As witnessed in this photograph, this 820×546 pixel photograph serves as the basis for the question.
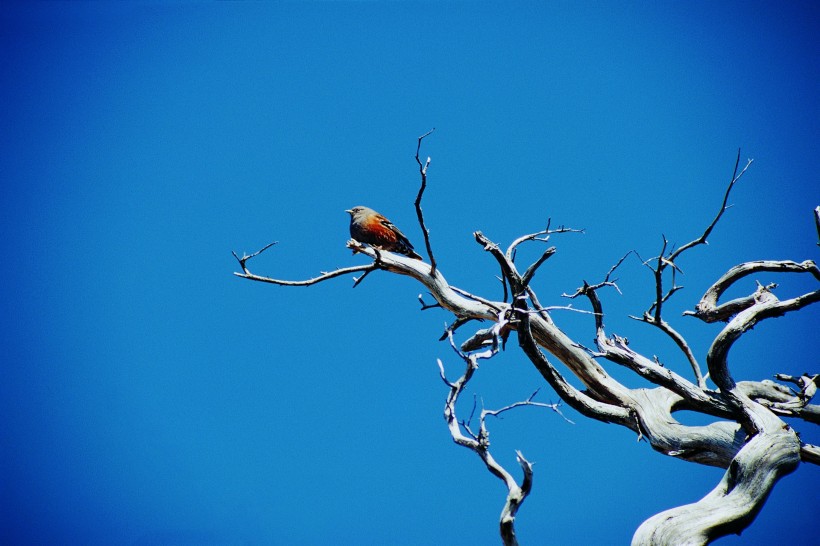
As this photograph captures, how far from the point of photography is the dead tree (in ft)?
9.77

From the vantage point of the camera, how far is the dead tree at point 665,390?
2979 millimetres

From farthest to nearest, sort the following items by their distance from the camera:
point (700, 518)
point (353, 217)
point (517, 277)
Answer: point (353, 217)
point (517, 277)
point (700, 518)

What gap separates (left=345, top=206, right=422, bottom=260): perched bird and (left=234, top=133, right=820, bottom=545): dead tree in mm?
1011

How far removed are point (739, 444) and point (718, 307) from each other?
1230mm

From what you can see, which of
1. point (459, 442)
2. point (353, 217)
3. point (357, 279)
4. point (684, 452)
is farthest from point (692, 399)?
point (353, 217)

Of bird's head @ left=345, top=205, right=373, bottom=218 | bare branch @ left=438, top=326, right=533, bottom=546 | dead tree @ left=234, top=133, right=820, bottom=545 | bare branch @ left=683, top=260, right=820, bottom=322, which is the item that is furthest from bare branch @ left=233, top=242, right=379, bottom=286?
bare branch @ left=683, top=260, right=820, bottom=322

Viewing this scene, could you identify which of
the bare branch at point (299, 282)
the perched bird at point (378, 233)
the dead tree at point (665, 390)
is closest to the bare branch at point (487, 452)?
the dead tree at point (665, 390)

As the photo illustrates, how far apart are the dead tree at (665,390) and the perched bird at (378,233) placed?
1011 millimetres

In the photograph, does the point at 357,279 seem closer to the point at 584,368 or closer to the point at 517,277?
the point at 517,277

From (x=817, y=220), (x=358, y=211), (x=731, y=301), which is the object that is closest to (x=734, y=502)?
(x=817, y=220)

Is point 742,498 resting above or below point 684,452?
below

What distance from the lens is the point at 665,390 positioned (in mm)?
4215

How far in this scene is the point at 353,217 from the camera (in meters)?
5.77

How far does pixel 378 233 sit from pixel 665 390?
2.60m
